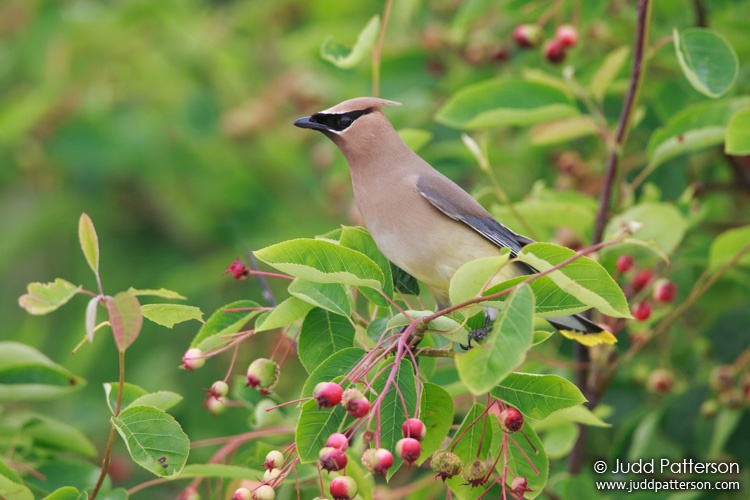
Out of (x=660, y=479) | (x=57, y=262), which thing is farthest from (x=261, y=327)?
(x=57, y=262)

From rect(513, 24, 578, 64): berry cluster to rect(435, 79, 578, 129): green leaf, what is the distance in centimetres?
26

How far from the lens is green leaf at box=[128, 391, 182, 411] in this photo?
2186 mm

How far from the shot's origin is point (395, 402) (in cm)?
208

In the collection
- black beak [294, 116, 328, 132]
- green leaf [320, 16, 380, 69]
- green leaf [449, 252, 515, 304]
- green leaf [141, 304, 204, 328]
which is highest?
green leaf [320, 16, 380, 69]

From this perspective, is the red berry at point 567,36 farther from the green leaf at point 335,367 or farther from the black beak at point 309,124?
the green leaf at point 335,367

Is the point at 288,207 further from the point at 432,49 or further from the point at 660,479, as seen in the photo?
the point at 660,479

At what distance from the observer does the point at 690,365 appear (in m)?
3.74

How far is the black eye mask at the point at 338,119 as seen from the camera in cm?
287

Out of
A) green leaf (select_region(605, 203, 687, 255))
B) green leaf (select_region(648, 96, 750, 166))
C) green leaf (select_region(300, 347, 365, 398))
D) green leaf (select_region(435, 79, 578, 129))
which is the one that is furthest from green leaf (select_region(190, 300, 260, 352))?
green leaf (select_region(648, 96, 750, 166))

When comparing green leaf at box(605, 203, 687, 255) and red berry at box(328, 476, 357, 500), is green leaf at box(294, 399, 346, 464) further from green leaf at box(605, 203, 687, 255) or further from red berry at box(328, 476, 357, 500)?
green leaf at box(605, 203, 687, 255)

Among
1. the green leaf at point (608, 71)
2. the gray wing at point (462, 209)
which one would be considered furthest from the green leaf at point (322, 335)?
the green leaf at point (608, 71)

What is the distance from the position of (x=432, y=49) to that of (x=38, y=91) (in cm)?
251

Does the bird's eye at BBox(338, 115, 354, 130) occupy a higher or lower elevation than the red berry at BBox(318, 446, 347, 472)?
higher

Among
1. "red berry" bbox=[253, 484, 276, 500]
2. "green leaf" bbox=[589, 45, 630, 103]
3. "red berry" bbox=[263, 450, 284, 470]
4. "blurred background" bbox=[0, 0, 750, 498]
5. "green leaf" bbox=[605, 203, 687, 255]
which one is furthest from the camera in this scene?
"blurred background" bbox=[0, 0, 750, 498]
